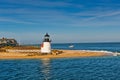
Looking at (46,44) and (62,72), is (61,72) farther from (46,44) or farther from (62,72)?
(46,44)

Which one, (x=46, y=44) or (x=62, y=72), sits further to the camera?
(x=46, y=44)

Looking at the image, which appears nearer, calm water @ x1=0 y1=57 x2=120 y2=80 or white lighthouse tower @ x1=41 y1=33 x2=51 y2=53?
calm water @ x1=0 y1=57 x2=120 y2=80

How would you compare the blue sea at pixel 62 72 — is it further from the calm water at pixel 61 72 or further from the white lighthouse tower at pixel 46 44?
the white lighthouse tower at pixel 46 44

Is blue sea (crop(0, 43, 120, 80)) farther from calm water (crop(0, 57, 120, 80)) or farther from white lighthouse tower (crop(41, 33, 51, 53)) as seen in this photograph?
white lighthouse tower (crop(41, 33, 51, 53))

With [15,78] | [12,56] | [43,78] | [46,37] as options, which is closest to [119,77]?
[43,78]

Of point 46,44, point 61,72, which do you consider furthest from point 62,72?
point 46,44

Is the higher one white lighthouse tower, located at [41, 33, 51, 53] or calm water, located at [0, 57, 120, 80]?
white lighthouse tower, located at [41, 33, 51, 53]

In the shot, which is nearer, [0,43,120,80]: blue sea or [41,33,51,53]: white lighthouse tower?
[0,43,120,80]: blue sea

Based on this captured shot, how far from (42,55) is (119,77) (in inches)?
2139

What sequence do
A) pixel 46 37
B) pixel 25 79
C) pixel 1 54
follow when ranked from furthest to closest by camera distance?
pixel 1 54, pixel 46 37, pixel 25 79

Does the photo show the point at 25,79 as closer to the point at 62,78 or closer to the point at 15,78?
the point at 15,78

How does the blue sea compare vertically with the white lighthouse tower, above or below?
below

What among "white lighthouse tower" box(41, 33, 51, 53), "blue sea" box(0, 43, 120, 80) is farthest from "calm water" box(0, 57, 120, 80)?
"white lighthouse tower" box(41, 33, 51, 53)

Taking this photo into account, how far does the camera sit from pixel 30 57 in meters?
99.1
